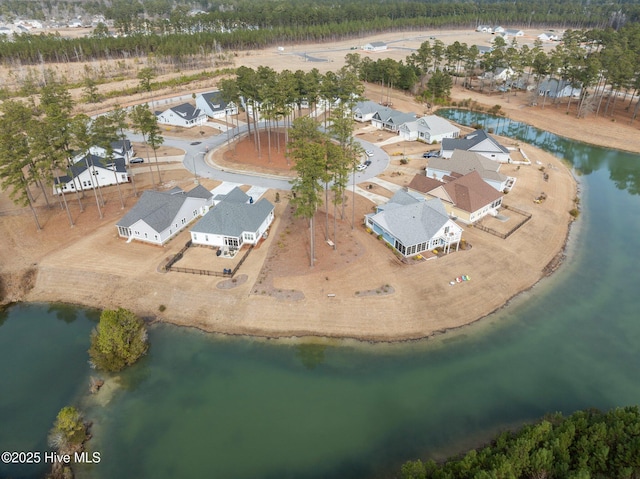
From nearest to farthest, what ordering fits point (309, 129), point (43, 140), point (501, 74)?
1. point (43, 140)
2. point (309, 129)
3. point (501, 74)

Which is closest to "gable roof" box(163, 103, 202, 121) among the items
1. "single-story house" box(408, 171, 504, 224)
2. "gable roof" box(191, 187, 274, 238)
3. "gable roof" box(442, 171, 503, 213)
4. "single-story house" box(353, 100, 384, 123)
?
"single-story house" box(353, 100, 384, 123)

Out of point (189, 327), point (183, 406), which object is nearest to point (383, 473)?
point (183, 406)

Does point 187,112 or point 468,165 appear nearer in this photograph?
point 468,165

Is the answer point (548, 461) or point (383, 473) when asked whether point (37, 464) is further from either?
point (548, 461)

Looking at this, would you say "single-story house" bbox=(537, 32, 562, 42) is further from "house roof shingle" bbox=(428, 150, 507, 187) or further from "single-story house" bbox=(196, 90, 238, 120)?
"single-story house" bbox=(196, 90, 238, 120)

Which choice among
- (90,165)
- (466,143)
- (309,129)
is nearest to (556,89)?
(466,143)

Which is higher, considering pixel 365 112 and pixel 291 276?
pixel 365 112

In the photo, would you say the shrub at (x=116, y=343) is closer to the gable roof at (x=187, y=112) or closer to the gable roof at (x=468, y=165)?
the gable roof at (x=468, y=165)

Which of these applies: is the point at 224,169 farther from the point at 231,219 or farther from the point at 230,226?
the point at 230,226
